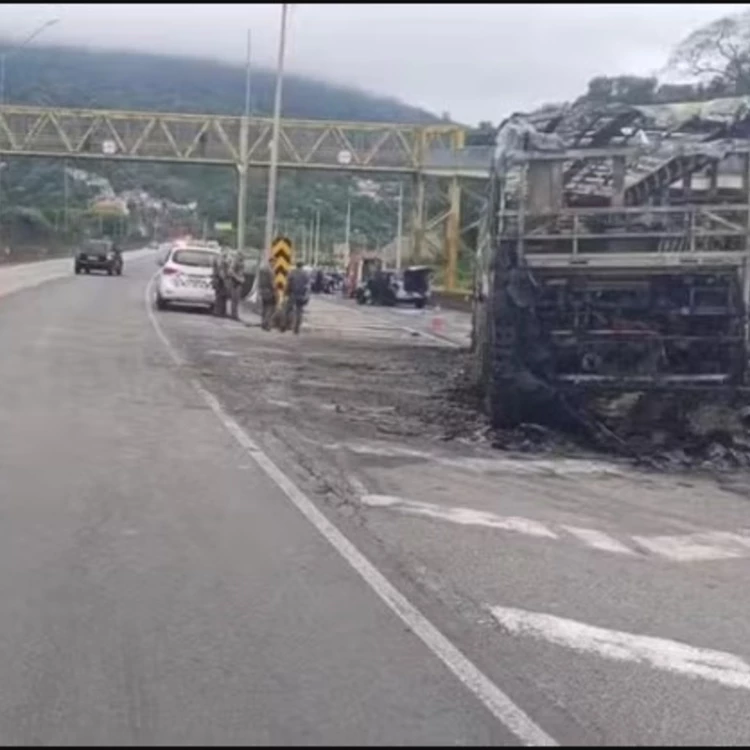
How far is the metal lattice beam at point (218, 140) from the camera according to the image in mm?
61094

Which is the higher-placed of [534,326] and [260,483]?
[534,326]

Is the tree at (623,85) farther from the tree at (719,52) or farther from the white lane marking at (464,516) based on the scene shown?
the white lane marking at (464,516)

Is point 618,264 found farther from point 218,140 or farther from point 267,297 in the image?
point 218,140

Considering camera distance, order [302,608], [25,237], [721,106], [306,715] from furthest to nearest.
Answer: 1. [25,237]
2. [721,106]
3. [302,608]
4. [306,715]

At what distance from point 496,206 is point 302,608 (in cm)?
965

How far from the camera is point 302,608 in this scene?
7.52 m

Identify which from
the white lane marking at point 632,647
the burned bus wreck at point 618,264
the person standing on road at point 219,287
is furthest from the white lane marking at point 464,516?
the person standing on road at point 219,287

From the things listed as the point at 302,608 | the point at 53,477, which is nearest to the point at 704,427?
the point at 53,477

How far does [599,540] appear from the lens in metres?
9.99

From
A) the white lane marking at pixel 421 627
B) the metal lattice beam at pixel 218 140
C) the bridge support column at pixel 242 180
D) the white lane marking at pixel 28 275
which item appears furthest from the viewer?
the metal lattice beam at pixel 218 140

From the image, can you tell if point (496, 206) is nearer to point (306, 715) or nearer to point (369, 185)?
point (306, 715)

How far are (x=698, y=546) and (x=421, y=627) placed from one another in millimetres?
3329

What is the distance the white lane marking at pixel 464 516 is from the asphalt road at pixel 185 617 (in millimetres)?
770

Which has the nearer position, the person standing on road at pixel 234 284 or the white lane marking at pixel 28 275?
the person standing on road at pixel 234 284
